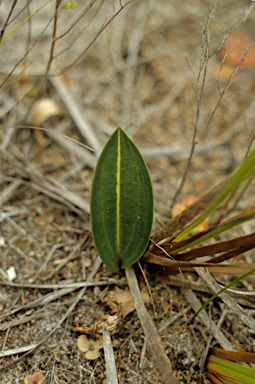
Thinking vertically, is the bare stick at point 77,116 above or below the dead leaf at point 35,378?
above

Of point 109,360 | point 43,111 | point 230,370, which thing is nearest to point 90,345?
point 109,360

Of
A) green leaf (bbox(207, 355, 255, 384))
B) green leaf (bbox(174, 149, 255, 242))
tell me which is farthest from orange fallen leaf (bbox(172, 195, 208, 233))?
green leaf (bbox(174, 149, 255, 242))

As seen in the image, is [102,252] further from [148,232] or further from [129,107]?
[129,107]

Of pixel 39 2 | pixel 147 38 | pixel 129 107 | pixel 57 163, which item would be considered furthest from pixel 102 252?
pixel 39 2

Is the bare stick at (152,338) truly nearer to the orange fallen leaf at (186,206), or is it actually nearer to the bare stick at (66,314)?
the bare stick at (66,314)

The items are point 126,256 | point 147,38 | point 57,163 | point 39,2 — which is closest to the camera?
point 126,256

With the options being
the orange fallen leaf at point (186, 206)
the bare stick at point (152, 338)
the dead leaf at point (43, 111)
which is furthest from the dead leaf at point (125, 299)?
the dead leaf at point (43, 111)

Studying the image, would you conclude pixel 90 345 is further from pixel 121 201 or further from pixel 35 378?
pixel 121 201

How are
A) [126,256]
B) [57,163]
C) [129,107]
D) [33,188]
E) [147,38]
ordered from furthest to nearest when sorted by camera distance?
[147,38], [129,107], [57,163], [33,188], [126,256]
